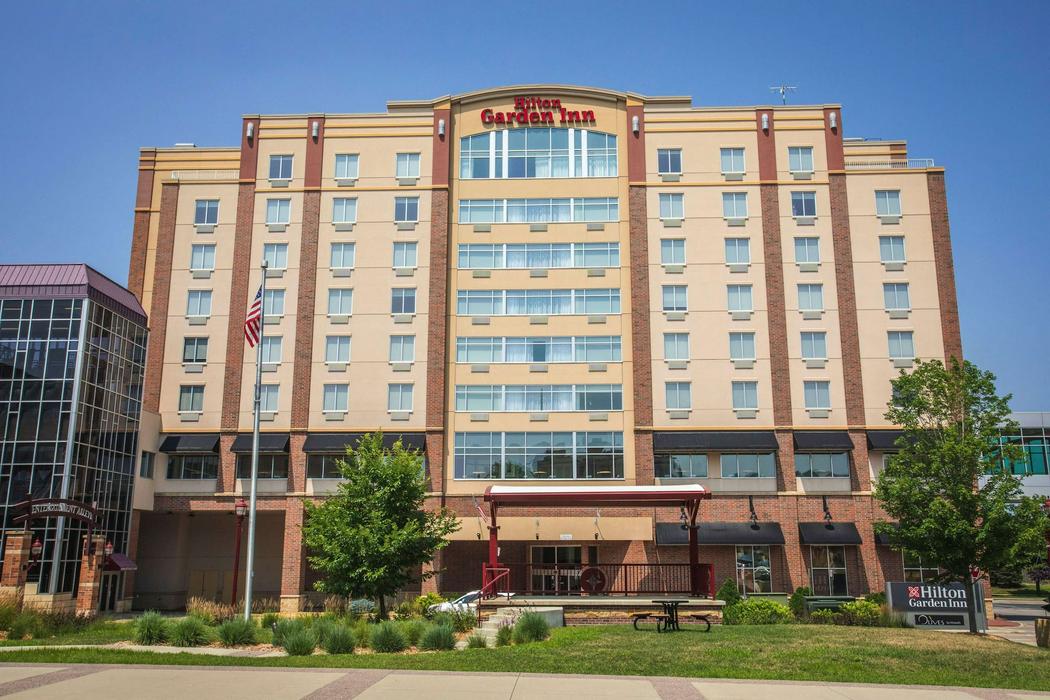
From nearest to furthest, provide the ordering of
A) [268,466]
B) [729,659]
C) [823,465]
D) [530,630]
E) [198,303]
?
1. [729,659]
2. [530,630]
3. [823,465]
4. [268,466]
5. [198,303]

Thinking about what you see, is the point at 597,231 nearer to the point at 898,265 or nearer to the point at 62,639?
the point at 898,265

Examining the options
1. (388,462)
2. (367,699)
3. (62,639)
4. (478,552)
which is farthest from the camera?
(478,552)

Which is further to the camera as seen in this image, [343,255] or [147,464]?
[343,255]

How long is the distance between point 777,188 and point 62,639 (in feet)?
128

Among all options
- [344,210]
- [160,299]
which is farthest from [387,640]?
[160,299]

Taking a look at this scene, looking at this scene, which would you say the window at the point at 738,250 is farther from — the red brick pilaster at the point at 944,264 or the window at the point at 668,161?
the red brick pilaster at the point at 944,264

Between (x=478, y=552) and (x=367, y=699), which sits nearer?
(x=367, y=699)

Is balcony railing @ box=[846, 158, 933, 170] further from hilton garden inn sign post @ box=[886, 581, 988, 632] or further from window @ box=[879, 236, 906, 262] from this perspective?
hilton garden inn sign post @ box=[886, 581, 988, 632]

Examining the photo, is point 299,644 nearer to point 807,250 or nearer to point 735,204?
point 735,204

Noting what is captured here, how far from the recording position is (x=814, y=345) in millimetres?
46219

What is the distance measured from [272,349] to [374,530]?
18847mm

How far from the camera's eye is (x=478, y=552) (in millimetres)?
44688

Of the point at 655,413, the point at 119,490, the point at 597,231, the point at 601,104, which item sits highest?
the point at 601,104

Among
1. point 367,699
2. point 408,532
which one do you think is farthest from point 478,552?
point 367,699
